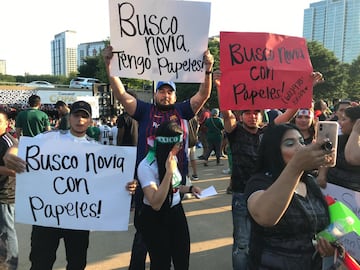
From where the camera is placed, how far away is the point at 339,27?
7231cm

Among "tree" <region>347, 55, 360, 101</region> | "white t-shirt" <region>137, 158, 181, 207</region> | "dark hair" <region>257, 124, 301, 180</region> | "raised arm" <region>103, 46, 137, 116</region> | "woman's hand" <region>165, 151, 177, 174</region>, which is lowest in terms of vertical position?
"white t-shirt" <region>137, 158, 181, 207</region>

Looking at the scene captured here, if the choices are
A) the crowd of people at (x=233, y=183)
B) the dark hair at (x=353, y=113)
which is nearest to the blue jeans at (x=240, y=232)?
the crowd of people at (x=233, y=183)

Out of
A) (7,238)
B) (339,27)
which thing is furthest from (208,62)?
(339,27)

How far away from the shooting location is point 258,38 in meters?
3.33

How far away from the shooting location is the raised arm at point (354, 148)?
9.01 ft

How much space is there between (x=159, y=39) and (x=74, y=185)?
150 cm

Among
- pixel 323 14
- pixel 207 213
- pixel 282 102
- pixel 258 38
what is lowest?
pixel 207 213

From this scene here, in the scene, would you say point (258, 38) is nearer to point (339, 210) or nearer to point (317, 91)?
point (339, 210)

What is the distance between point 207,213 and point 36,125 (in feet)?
11.7

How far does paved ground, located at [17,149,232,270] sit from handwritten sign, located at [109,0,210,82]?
2129 mm

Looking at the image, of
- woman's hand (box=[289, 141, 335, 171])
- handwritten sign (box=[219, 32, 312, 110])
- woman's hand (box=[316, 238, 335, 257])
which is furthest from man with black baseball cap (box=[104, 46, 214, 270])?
woman's hand (box=[289, 141, 335, 171])

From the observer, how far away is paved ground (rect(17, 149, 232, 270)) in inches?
154

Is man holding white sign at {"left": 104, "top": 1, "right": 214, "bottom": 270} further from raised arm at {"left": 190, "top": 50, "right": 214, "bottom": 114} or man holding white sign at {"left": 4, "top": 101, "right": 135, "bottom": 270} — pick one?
man holding white sign at {"left": 4, "top": 101, "right": 135, "bottom": 270}

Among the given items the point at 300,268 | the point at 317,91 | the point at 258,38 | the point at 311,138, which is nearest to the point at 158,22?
the point at 258,38
